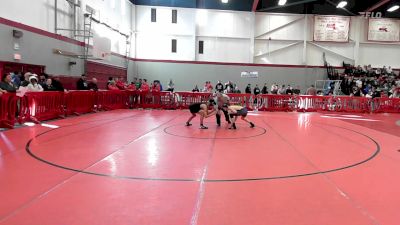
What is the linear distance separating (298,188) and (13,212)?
3.81m

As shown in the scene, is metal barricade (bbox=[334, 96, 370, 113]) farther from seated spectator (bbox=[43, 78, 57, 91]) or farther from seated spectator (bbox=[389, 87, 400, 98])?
seated spectator (bbox=[43, 78, 57, 91])

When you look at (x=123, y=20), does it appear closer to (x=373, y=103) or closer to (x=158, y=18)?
(x=158, y=18)

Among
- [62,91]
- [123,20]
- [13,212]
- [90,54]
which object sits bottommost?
[13,212]

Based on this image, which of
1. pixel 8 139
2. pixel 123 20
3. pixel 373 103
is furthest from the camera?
pixel 123 20

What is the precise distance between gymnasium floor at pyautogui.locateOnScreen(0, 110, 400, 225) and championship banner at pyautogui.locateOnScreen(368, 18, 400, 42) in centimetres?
2493

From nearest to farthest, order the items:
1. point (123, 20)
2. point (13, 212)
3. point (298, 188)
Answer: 1. point (13, 212)
2. point (298, 188)
3. point (123, 20)

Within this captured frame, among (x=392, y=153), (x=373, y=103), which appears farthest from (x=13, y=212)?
(x=373, y=103)

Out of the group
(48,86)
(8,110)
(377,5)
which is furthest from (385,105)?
(8,110)

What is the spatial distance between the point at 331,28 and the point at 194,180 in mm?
29167

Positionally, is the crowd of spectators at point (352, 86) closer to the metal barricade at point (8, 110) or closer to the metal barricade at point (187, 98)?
the metal barricade at point (187, 98)

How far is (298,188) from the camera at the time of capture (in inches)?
194

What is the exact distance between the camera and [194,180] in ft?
17.1

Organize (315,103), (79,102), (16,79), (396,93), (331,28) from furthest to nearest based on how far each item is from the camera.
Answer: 1. (331,28)
2. (396,93)
3. (315,103)
4. (79,102)
5. (16,79)

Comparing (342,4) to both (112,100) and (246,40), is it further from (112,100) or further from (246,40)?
(112,100)
